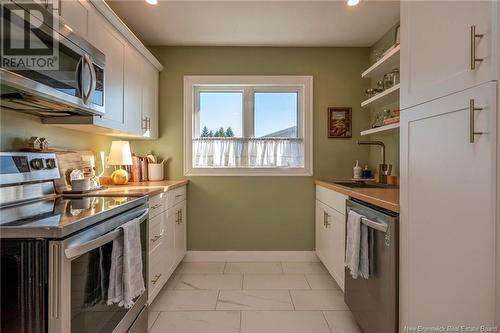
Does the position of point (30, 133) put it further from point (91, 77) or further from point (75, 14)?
point (75, 14)

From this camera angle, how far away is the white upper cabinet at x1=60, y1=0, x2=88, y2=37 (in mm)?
1578

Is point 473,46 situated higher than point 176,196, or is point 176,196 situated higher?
point 473,46

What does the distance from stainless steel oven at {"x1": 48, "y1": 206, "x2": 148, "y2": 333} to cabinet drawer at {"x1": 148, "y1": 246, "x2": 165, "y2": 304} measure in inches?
19.6

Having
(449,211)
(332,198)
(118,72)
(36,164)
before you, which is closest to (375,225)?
(449,211)

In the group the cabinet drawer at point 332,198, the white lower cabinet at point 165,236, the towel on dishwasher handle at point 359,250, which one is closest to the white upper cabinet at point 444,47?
the towel on dishwasher handle at point 359,250

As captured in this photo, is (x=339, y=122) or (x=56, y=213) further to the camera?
(x=339, y=122)

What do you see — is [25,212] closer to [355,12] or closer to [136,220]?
[136,220]

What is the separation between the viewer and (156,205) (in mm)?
2256

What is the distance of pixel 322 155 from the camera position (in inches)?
133

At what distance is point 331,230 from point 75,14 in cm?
246

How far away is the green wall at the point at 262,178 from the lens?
11.0ft

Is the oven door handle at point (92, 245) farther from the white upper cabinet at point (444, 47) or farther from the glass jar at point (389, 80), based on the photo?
the glass jar at point (389, 80)

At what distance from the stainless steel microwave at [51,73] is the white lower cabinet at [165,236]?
84 cm

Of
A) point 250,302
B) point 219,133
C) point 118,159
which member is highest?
point 219,133
